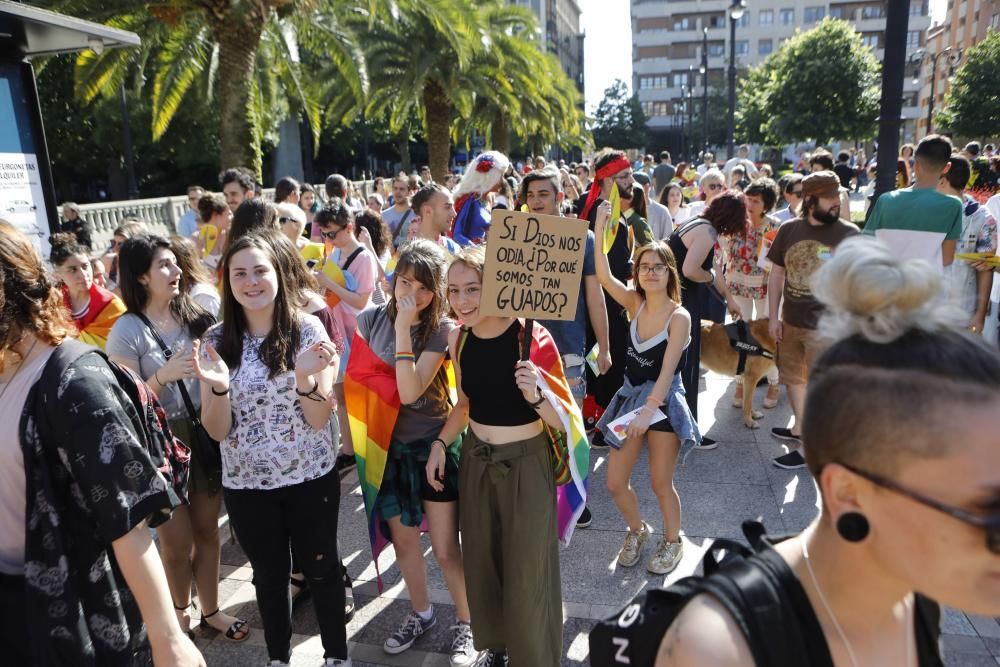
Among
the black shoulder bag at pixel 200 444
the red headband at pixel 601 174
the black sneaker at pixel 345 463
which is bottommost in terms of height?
the black sneaker at pixel 345 463

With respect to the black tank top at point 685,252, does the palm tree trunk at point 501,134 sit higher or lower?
higher

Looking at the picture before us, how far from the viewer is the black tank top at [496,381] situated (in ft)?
9.36

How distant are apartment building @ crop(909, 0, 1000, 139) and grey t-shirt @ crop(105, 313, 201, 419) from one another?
5610 cm

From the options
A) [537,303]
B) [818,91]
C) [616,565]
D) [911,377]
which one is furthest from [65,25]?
[818,91]

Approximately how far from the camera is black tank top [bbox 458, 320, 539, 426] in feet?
9.36

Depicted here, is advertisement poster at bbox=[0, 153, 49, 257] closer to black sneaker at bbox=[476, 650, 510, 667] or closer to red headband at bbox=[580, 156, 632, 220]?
red headband at bbox=[580, 156, 632, 220]

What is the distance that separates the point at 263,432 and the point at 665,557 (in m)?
2.26

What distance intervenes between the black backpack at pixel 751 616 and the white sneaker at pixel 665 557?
2.52 metres

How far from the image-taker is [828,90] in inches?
1193

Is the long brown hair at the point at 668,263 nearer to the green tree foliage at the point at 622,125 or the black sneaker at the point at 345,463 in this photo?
the black sneaker at the point at 345,463

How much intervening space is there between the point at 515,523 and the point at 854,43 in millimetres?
34622

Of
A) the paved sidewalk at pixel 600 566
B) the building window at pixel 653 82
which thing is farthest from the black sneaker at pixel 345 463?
the building window at pixel 653 82

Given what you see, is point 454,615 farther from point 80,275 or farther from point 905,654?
point 80,275

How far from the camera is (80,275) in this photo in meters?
4.25
